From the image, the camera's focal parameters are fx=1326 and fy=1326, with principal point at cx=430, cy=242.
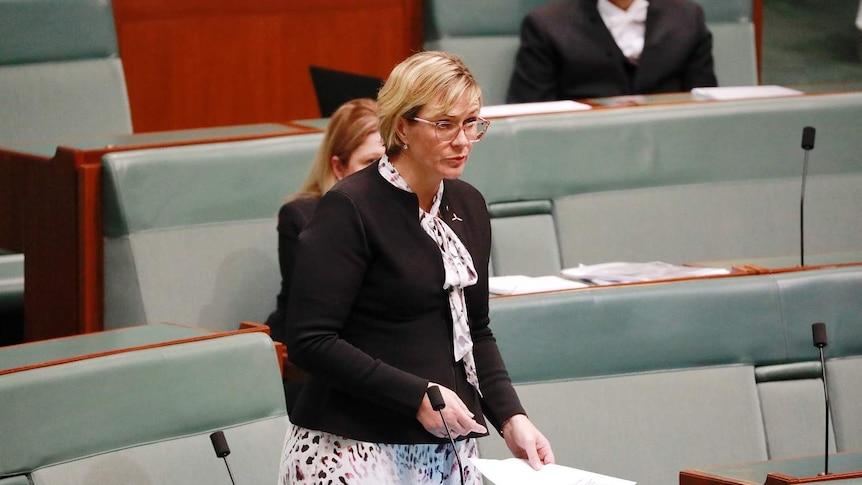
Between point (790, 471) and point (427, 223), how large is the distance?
34 centimetres

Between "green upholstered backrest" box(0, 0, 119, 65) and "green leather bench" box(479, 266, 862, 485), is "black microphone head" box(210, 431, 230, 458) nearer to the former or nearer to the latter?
"green leather bench" box(479, 266, 862, 485)

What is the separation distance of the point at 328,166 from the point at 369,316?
1.97 feet

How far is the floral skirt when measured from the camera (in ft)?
2.68

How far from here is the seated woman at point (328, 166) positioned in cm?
137

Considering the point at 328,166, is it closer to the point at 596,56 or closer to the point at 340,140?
the point at 340,140

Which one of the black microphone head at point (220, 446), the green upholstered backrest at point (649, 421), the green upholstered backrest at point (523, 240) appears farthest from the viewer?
the green upholstered backrest at point (523, 240)

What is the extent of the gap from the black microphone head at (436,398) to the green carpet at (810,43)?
1799mm

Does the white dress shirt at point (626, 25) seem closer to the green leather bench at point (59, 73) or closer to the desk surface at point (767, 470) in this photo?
the green leather bench at point (59, 73)

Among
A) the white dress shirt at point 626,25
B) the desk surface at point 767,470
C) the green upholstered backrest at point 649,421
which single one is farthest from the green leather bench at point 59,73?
the desk surface at point 767,470

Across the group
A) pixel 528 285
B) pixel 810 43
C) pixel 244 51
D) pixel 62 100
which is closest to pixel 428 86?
pixel 528 285

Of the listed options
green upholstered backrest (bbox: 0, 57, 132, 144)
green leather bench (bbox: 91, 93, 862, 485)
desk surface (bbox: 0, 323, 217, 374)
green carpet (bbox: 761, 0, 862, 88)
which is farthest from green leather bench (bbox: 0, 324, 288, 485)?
green carpet (bbox: 761, 0, 862, 88)

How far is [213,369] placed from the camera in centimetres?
105

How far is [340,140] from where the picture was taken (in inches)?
54.9

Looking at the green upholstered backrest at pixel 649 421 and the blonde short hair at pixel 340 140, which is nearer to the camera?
the green upholstered backrest at pixel 649 421
